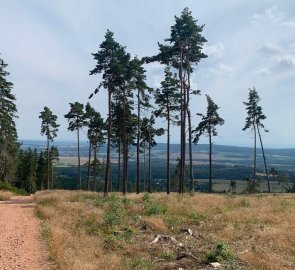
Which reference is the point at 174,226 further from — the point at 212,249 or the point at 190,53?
the point at 190,53

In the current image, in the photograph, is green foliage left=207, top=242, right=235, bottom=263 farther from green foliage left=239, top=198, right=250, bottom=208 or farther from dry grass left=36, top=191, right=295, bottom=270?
green foliage left=239, top=198, right=250, bottom=208

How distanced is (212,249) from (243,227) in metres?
4.41

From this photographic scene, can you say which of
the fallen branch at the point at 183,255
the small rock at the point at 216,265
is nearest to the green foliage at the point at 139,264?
the fallen branch at the point at 183,255

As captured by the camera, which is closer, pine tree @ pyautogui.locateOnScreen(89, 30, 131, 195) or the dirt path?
the dirt path

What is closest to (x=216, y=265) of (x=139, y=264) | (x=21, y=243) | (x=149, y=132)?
(x=139, y=264)

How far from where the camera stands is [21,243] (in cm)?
1367

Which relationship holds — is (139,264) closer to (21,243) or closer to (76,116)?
(21,243)

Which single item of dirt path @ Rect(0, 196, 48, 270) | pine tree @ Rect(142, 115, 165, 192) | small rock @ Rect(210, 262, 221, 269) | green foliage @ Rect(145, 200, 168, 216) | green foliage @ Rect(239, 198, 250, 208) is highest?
pine tree @ Rect(142, 115, 165, 192)

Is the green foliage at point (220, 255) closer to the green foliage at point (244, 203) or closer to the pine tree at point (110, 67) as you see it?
the green foliage at point (244, 203)

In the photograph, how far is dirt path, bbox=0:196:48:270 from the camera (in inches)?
443

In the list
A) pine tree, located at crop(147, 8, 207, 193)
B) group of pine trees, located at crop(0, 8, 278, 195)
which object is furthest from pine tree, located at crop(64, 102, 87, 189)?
pine tree, located at crop(147, 8, 207, 193)

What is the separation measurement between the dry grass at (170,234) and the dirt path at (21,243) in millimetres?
496

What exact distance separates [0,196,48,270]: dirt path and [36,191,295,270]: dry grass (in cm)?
50

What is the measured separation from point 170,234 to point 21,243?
20.2 feet
